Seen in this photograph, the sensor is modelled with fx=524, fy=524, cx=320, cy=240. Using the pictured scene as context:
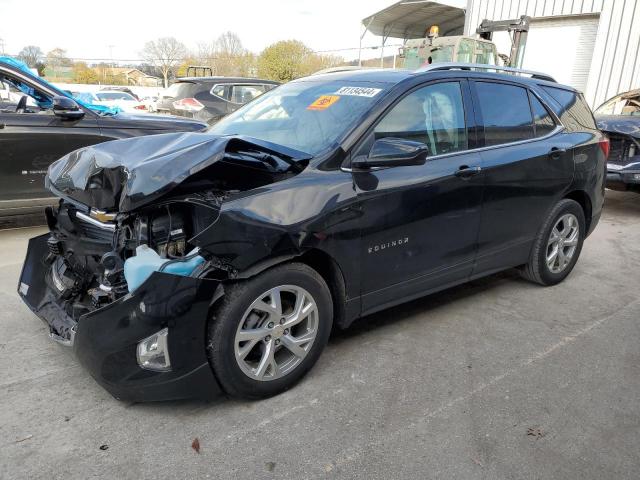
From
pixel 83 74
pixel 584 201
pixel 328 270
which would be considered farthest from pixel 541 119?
pixel 83 74

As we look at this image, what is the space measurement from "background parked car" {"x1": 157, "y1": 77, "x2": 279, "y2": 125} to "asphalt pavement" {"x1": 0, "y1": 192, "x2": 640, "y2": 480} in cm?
637

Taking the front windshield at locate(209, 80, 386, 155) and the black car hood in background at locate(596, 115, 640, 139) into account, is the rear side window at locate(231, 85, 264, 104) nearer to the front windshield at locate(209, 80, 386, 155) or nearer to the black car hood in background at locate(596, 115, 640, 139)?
the black car hood in background at locate(596, 115, 640, 139)

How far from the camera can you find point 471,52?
14609 mm

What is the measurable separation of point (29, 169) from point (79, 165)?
2963 mm

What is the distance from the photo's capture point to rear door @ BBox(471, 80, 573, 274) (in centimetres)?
368

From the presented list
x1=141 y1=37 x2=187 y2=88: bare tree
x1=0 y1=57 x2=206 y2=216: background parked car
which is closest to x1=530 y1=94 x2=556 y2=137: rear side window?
x1=0 y1=57 x2=206 y2=216: background parked car

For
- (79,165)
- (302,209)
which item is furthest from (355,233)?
(79,165)

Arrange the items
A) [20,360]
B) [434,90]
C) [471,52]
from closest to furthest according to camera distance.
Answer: [20,360] < [434,90] < [471,52]

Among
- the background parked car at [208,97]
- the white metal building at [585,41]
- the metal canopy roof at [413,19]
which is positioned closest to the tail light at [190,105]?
the background parked car at [208,97]

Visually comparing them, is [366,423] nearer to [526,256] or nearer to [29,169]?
[526,256]

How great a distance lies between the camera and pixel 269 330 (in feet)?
8.81

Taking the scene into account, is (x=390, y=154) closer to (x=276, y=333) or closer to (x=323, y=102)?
(x=323, y=102)

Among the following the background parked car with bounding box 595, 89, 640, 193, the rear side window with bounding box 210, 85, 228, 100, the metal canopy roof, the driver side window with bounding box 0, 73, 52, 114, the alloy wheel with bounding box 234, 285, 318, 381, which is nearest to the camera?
the alloy wheel with bounding box 234, 285, 318, 381

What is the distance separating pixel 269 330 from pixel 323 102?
157cm
